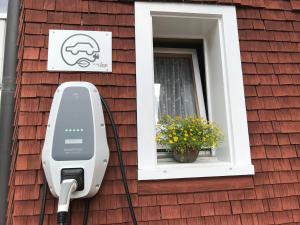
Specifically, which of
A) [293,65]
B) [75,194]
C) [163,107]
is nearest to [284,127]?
[293,65]

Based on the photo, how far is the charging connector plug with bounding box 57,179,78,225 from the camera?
1.25 meters

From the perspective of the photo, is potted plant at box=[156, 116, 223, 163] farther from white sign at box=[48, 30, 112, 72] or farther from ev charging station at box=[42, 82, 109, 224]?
white sign at box=[48, 30, 112, 72]

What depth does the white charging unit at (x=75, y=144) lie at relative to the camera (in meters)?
1.37

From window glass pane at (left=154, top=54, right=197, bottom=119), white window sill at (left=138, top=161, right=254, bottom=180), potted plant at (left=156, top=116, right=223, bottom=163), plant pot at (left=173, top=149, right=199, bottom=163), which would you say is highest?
window glass pane at (left=154, top=54, right=197, bottom=119)

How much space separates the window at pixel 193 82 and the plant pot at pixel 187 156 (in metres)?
0.05

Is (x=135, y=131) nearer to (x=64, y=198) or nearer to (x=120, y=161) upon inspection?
(x=120, y=161)

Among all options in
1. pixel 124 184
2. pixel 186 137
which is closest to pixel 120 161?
pixel 124 184

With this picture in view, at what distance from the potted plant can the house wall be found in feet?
0.57

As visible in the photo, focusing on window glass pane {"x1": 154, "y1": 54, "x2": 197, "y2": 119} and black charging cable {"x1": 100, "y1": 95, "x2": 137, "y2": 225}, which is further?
window glass pane {"x1": 154, "y1": 54, "x2": 197, "y2": 119}

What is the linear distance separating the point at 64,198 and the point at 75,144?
0.27 meters

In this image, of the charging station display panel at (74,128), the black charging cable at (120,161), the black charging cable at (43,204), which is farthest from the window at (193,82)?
the black charging cable at (43,204)

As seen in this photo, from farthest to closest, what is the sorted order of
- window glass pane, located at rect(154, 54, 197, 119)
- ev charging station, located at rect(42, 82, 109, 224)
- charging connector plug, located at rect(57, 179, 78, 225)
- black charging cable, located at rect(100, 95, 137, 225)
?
1. window glass pane, located at rect(154, 54, 197, 119)
2. black charging cable, located at rect(100, 95, 137, 225)
3. ev charging station, located at rect(42, 82, 109, 224)
4. charging connector plug, located at rect(57, 179, 78, 225)

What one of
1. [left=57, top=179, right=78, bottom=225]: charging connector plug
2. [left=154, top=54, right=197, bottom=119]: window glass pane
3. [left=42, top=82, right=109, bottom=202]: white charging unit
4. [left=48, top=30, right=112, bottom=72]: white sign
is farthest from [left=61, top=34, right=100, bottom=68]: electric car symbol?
[left=57, top=179, right=78, bottom=225]: charging connector plug

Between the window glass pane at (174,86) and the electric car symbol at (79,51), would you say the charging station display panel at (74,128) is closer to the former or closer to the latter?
the electric car symbol at (79,51)
